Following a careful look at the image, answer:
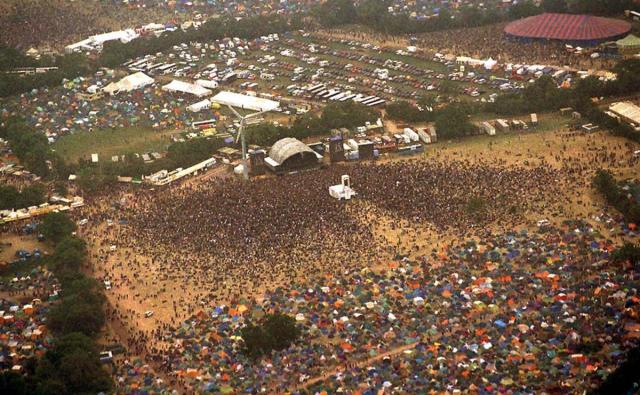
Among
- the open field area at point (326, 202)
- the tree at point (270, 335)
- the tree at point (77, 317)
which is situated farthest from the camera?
the tree at point (77, 317)

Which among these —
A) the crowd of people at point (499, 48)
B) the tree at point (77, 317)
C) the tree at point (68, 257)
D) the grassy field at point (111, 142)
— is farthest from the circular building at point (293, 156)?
the crowd of people at point (499, 48)

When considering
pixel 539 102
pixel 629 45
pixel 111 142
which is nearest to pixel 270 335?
pixel 111 142

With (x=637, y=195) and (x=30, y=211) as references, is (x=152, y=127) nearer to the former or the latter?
(x=30, y=211)

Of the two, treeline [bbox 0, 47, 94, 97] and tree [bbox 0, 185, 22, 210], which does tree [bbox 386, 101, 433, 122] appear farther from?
treeline [bbox 0, 47, 94, 97]

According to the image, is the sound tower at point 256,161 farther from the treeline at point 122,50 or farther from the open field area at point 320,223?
the treeline at point 122,50

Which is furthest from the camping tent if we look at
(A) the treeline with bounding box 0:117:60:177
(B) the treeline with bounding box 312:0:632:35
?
(A) the treeline with bounding box 0:117:60:177

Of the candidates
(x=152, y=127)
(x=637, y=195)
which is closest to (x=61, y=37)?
(x=152, y=127)

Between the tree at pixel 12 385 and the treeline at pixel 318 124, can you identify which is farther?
the treeline at pixel 318 124
